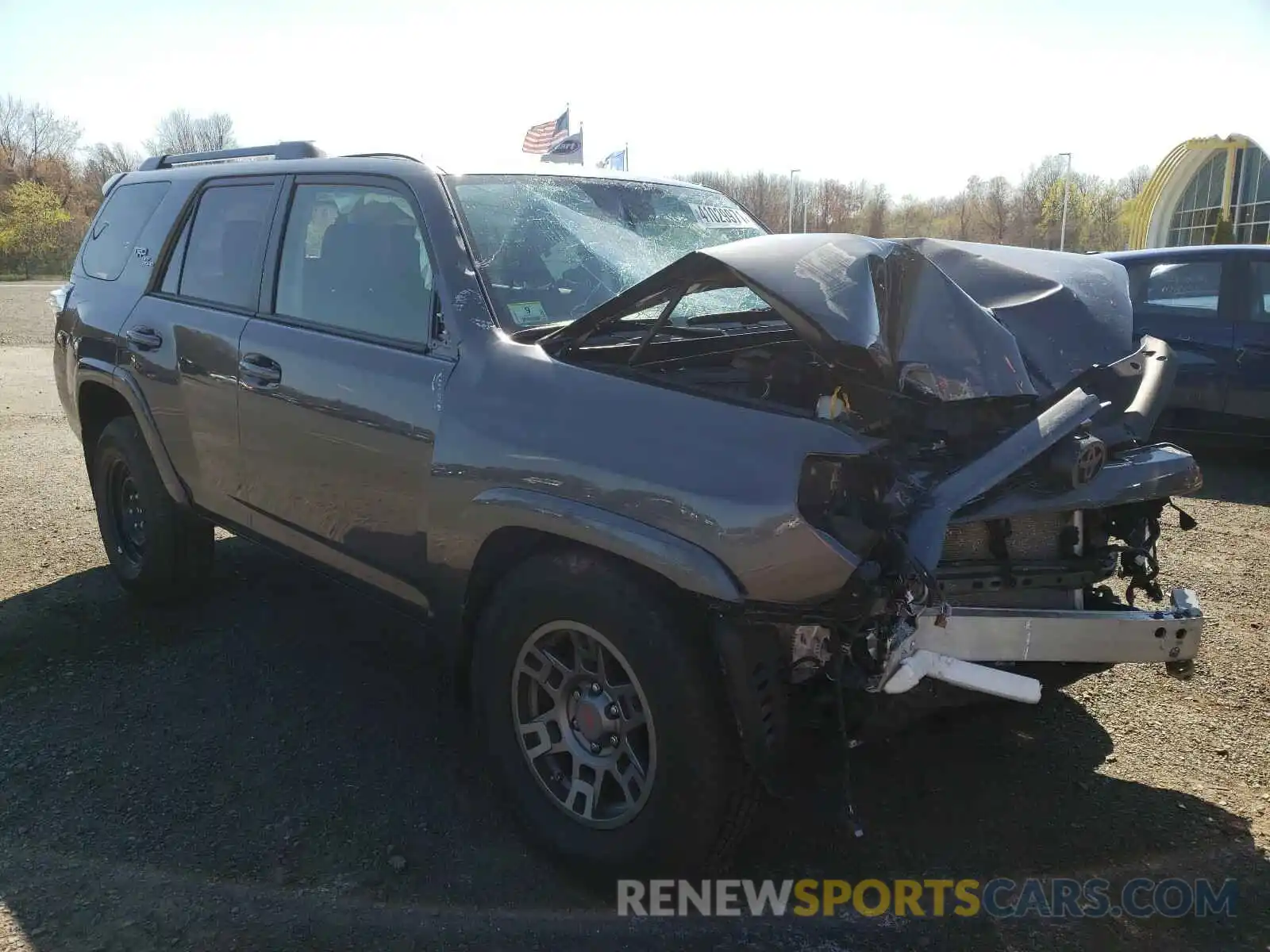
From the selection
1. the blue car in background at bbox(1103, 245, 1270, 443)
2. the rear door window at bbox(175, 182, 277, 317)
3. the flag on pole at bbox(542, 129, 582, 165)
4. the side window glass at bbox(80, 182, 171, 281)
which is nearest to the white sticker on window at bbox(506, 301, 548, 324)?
the rear door window at bbox(175, 182, 277, 317)

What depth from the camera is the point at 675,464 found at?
232 cm

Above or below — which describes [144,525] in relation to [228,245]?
below

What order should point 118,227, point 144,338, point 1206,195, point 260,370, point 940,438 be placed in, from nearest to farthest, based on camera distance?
1. point 940,438
2. point 260,370
3. point 144,338
4. point 118,227
5. point 1206,195

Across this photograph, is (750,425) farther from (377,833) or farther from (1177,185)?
(1177,185)

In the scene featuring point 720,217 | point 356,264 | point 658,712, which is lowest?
point 658,712

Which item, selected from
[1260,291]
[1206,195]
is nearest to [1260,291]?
[1260,291]

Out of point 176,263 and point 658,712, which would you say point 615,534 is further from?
point 176,263

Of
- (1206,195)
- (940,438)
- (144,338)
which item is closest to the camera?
(940,438)

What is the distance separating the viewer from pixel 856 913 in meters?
2.58

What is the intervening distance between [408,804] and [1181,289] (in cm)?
704

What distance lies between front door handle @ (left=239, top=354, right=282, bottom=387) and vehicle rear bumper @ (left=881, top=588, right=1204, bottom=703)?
2.43 m

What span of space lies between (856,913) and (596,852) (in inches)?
28.6

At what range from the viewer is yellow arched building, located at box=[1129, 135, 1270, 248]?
37.8 m

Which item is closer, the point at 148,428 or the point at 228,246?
the point at 228,246
